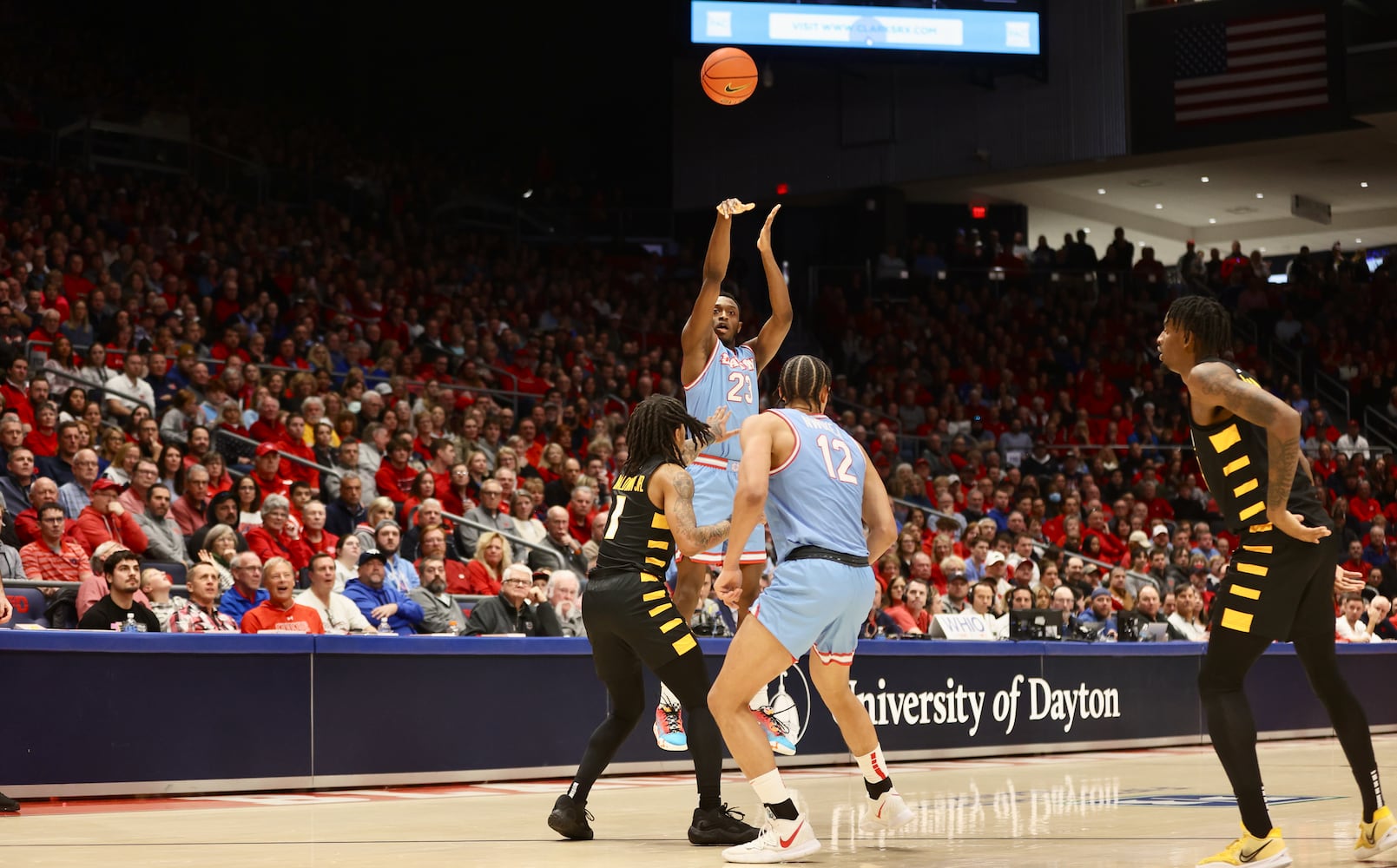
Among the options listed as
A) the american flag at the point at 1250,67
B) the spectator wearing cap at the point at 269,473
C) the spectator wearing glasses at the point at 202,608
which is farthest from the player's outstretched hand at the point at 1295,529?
the american flag at the point at 1250,67

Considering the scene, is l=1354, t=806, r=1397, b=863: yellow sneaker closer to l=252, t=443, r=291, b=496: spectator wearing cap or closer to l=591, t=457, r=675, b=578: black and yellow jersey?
l=591, t=457, r=675, b=578: black and yellow jersey

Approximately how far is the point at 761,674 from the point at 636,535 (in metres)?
1.00

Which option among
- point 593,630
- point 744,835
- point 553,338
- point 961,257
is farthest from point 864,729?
point 961,257

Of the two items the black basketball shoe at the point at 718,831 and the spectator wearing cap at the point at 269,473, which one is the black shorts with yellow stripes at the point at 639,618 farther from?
the spectator wearing cap at the point at 269,473

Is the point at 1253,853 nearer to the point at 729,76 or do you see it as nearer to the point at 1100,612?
the point at 729,76

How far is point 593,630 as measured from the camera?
265 inches

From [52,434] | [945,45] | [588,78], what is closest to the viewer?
[52,434]

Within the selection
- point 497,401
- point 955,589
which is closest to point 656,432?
point 955,589

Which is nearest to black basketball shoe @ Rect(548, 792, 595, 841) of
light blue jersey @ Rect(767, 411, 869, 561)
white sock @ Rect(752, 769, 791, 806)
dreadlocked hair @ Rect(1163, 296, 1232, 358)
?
white sock @ Rect(752, 769, 791, 806)

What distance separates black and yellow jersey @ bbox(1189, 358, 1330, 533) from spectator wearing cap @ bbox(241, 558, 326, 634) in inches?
243

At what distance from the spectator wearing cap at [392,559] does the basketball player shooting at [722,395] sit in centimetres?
371

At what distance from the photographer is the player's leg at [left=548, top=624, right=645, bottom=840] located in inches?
259

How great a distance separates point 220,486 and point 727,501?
6229mm

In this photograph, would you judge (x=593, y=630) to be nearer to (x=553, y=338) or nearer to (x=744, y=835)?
(x=744, y=835)
